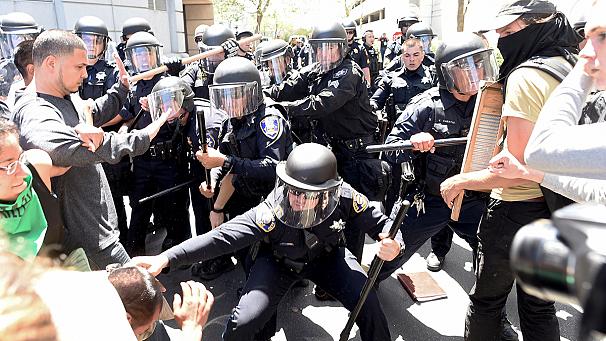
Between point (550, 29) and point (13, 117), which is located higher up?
point (550, 29)

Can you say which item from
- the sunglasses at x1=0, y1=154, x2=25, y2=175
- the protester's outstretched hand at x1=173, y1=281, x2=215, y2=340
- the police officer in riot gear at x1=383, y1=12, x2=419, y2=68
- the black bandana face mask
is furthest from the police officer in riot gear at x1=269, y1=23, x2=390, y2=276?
the police officer in riot gear at x1=383, y1=12, x2=419, y2=68

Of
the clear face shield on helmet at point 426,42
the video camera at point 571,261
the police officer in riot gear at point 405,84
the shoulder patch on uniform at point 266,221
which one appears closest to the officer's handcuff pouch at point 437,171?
the shoulder patch on uniform at point 266,221

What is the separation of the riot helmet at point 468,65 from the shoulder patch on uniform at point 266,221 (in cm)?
147

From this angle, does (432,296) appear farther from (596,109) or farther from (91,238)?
(91,238)

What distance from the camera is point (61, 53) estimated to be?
2.39 meters

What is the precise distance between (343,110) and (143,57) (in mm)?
2110

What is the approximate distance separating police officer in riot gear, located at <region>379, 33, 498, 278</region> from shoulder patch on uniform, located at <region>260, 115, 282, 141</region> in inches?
32.4

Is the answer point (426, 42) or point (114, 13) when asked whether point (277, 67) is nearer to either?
point (426, 42)

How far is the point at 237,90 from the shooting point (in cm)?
325

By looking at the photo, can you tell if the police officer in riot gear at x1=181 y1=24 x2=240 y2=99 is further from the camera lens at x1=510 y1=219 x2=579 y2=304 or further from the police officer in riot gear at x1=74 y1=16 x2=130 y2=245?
the camera lens at x1=510 y1=219 x2=579 y2=304

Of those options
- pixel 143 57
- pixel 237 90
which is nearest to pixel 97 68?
pixel 143 57

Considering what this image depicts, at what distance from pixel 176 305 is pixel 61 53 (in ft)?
5.12

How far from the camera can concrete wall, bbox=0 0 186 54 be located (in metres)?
10.4

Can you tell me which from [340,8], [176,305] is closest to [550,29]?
[176,305]
